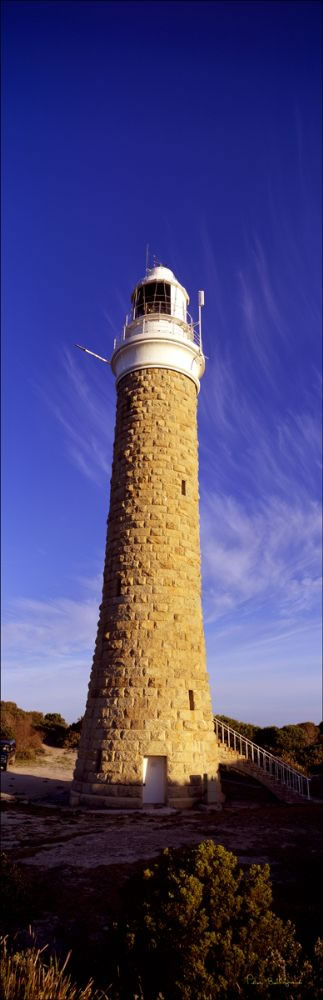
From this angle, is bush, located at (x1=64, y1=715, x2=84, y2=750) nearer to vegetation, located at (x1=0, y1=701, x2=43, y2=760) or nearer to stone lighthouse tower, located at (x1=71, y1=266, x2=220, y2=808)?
vegetation, located at (x1=0, y1=701, x2=43, y2=760)

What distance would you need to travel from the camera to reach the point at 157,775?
14531 millimetres

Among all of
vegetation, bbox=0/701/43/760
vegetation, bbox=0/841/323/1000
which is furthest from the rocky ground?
vegetation, bbox=0/701/43/760

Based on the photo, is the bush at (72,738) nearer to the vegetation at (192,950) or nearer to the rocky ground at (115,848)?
the rocky ground at (115,848)

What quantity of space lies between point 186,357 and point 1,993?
1703 centimetres

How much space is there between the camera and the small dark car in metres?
22.0

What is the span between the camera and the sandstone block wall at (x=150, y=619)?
14.6 metres

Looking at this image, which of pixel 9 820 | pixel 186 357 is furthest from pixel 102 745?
pixel 186 357

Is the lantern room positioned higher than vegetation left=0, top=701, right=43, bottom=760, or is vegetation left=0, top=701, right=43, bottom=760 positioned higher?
the lantern room

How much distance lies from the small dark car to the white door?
381 inches

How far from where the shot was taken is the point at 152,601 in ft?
52.0

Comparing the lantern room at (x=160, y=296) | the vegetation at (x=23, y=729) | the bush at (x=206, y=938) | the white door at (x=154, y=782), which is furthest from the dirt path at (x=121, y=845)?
the lantern room at (x=160, y=296)

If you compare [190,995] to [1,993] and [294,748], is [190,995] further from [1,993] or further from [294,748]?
[294,748]

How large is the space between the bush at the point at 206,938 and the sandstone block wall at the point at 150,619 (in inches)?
351

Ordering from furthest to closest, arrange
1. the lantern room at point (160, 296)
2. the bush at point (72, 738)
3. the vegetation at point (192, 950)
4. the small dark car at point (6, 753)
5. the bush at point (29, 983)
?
1. the bush at point (72, 738)
2. the small dark car at point (6, 753)
3. the lantern room at point (160, 296)
4. the vegetation at point (192, 950)
5. the bush at point (29, 983)
